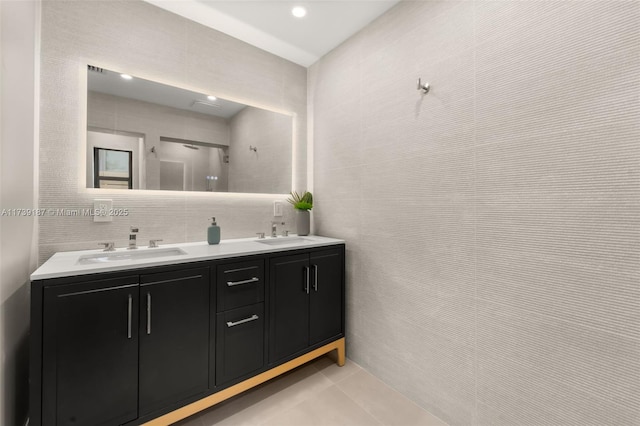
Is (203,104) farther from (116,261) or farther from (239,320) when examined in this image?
(239,320)

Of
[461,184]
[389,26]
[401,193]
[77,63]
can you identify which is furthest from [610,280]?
[77,63]

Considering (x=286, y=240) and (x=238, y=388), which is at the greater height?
(x=286, y=240)

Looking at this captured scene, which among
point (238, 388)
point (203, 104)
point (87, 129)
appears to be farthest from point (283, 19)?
point (238, 388)

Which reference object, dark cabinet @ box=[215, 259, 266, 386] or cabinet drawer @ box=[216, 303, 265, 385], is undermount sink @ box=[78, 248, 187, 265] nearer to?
dark cabinet @ box=[215, 259, 266, 386]

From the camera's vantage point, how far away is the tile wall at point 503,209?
99cm

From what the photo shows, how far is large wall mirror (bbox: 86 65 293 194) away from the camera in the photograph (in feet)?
5.35

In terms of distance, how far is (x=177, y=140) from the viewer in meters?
1.91

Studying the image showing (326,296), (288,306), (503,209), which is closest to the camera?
(503,209)

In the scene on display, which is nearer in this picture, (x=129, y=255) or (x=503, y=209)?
(x=503, y=209)

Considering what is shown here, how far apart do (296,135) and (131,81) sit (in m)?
1.30

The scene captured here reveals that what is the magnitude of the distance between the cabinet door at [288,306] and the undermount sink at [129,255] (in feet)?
1.94

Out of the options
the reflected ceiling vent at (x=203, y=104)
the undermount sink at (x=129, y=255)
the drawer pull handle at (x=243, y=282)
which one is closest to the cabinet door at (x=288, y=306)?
the drawer pull handle at (x=243, y=282)

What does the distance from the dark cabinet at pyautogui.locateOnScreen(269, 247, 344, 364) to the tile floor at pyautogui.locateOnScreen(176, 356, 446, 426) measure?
0.24m

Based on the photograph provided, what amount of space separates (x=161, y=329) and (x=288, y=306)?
0.74m
